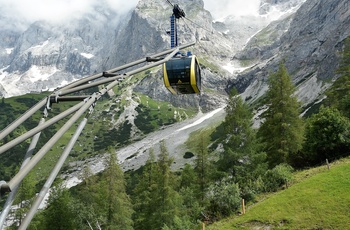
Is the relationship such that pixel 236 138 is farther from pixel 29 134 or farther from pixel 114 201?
pixel 29 134

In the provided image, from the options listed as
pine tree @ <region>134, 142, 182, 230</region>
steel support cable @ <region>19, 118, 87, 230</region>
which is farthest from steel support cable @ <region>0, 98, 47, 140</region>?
pine tree @ <region>134, 142, 182, 230</region>

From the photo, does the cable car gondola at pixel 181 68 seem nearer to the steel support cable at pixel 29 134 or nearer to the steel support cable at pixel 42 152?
the steel support cable at pixel 42 152

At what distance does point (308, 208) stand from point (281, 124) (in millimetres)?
20611

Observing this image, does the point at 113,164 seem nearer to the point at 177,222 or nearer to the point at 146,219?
the point at 146,219

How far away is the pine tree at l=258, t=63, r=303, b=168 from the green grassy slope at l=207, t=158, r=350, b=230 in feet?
47.4

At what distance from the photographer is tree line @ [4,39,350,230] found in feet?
96.8

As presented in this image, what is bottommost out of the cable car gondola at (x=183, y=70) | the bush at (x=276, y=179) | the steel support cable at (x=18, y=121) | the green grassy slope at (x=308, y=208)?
the green grassy slope at (x=308, y=208)

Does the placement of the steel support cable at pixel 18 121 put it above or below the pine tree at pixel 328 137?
above

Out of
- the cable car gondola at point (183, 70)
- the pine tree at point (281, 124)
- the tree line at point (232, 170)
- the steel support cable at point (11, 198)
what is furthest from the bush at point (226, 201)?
the steel support cable at point (11, 198)

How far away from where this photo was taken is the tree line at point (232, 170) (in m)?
29.5

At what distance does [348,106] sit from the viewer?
3966 cm

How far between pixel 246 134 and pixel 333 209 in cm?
1869

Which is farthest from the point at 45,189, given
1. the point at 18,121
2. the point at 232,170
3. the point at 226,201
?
the point at 232,170

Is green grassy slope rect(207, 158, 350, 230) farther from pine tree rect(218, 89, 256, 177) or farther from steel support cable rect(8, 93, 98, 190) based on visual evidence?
steel support cable rect(8, 93, 98, 190)
